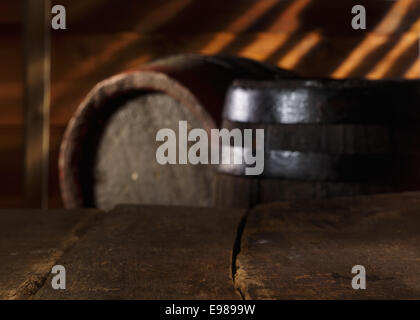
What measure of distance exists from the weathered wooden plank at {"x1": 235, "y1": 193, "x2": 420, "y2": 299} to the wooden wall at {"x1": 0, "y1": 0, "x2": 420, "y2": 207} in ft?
5.97

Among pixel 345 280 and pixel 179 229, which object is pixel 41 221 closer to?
pixel 179 229

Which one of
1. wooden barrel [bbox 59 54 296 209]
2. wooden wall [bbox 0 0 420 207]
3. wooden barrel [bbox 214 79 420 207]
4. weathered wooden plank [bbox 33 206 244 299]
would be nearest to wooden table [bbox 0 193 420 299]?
weathered wooden plank [bbox 33 206 244 299]

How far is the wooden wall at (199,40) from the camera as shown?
3.11 m

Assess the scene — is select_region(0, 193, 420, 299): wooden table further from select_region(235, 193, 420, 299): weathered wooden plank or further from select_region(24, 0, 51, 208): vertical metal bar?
select_region(24, 0, 51, 208): vertical metal bar

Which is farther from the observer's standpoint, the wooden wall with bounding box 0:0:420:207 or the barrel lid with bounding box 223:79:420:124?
the wooden wall with bounding box 0:0:420:207

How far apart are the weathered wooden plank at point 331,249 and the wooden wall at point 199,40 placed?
1821 mm

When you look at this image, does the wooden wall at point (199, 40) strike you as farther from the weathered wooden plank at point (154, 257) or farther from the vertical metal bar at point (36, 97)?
the weathered wooden plank at point (154, 257)

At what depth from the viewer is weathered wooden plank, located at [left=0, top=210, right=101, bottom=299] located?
0.87m

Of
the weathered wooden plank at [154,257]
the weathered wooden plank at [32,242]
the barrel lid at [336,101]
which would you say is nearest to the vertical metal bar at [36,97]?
the barrel lid at [336,101]

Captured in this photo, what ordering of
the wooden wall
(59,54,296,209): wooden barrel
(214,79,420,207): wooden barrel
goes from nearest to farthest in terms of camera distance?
(214,79,420,207): wooden barrel < (59,54,296,209): wooden barrel < the wooden wall

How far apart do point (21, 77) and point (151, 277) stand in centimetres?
259

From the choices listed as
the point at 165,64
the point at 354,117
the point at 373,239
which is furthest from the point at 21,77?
the point at 373,239

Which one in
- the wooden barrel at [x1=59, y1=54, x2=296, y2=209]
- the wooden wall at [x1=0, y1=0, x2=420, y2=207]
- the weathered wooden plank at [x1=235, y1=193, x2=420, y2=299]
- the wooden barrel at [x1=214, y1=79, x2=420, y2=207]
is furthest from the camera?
the wooden wall at [x1=0, y1=0, x2=420, y2=207]

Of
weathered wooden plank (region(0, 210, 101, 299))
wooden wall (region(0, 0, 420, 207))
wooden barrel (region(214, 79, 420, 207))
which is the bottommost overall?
weathered wooden plank (region(0, 210, 101, 299))
